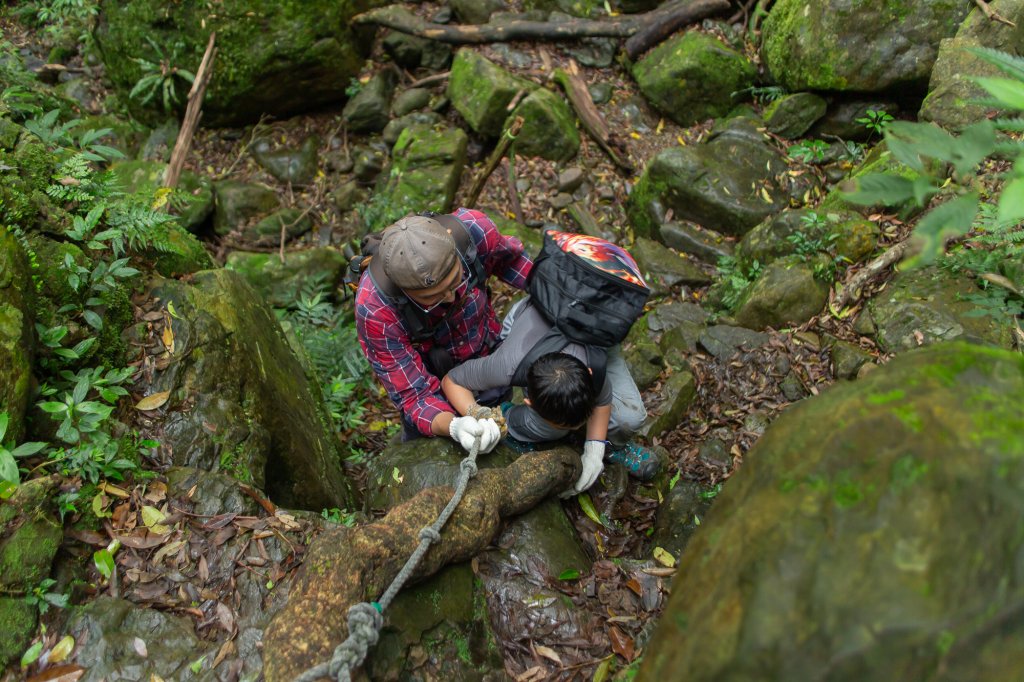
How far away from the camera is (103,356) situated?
3.42m

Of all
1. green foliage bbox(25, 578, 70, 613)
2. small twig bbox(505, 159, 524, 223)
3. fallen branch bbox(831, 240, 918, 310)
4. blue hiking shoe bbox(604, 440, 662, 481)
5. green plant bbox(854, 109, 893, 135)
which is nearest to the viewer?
green foliage bbox(25, 578, 70, 613)

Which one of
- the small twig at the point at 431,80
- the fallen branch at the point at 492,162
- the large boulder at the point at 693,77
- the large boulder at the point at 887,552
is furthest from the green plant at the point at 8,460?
the large boulder at the point at 693,77

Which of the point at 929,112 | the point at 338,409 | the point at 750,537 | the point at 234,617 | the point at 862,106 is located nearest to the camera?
the point at 750,537

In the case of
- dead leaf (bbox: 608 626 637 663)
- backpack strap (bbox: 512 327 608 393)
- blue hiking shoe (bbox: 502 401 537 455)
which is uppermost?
backpack strap (bbox: 512 327 608 393)

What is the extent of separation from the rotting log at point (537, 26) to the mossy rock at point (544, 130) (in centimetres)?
154

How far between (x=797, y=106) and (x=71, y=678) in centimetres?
851

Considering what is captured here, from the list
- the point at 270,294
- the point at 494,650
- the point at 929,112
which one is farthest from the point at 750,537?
the point at 270,294

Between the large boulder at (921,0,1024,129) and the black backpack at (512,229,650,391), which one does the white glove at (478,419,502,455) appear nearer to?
the black backpack at (512,229,650,391)

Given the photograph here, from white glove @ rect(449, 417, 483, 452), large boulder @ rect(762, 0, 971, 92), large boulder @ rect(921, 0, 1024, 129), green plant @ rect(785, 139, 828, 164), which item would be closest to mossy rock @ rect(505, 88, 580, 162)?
green plant @ rect(785, 139, 828, 164)

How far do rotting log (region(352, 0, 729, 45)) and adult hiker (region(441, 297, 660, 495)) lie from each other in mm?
6936

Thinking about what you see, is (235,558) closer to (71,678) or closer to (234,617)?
(234,617)

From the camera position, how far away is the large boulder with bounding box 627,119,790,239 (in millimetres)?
7000

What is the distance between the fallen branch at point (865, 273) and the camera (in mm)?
4949

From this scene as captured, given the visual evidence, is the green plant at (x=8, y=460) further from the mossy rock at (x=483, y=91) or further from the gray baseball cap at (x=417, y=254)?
the mossy rock at (x=483, y=91)
